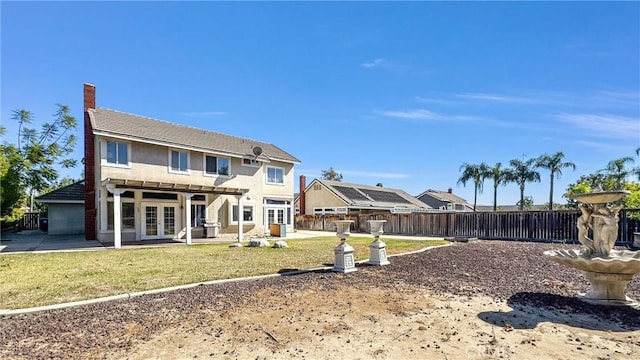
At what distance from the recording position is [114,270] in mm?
8719

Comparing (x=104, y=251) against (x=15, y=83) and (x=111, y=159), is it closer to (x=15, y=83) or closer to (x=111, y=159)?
(x=111, y=159)

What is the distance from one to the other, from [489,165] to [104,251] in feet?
153

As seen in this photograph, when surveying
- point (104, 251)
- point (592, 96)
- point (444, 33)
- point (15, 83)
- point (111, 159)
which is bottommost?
point (104, 251)

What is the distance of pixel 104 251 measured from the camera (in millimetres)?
12883

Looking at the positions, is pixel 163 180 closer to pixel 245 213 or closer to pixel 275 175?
pixel 245 213

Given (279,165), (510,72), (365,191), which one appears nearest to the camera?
(510,72)

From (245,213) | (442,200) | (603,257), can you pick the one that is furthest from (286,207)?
(442,200)

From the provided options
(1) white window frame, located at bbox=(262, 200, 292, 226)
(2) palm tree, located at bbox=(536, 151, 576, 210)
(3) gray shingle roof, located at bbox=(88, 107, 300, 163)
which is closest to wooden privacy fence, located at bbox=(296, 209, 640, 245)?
(1) white window frame, located at bbox=(262, 200, 292, 226)

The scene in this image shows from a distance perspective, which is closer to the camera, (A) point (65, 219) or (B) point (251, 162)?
(A) point (65, 219)

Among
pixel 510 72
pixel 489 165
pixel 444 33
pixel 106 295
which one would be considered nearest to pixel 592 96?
pixel 510 72

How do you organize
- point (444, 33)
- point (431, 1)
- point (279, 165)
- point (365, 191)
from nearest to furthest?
point (431, 1) < point (444, 33) < point (279, 165) < point (365, 191)

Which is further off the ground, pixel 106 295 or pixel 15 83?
pixel 15 83

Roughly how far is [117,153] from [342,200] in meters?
20.6

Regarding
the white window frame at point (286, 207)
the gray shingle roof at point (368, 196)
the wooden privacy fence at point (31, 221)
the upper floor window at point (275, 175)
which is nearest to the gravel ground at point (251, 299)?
the white window frame at point (286, 207)
